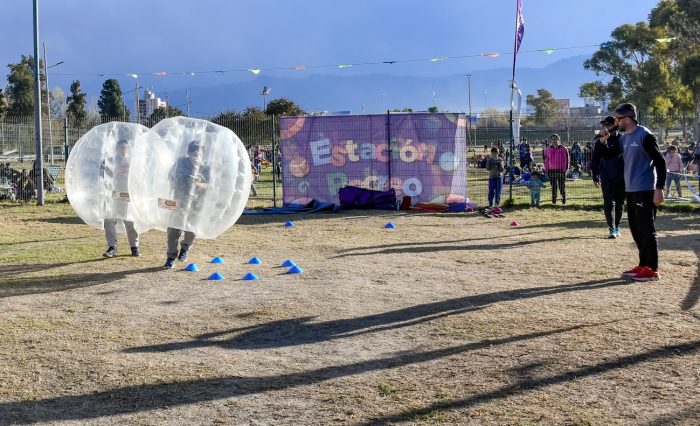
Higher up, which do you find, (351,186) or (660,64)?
(660,64)

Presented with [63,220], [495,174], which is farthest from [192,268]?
[495,174]

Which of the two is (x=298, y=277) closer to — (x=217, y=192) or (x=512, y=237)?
(x=217, y=192)

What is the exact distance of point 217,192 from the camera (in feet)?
29.2

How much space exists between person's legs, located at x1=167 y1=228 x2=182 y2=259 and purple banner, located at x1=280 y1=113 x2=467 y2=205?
962cm

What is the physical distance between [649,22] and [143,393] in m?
60.0

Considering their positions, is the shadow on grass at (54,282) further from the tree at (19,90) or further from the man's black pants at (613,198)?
the tree at (19,90)

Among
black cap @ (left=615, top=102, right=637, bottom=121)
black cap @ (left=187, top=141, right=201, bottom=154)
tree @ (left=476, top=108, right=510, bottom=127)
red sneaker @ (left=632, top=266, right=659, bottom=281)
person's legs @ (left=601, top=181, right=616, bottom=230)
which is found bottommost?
Result: red sneaker @ (left=632, top=266, right=659, bottom=281)

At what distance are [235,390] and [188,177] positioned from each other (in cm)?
418

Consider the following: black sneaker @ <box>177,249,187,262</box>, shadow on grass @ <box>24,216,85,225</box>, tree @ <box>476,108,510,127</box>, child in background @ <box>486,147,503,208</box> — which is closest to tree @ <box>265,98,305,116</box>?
tree @ <box>476,108,510,127</box>

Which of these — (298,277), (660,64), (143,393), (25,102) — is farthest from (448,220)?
(25,102)

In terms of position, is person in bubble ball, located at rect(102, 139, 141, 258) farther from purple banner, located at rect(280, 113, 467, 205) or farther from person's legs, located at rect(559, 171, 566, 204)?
person's legs, located at rect(559, 171, 566, 204)

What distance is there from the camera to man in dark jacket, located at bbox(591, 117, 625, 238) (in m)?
11.9

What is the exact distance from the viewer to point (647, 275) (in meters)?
8.73

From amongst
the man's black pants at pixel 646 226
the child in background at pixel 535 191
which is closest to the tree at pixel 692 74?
the child in background at pixel 535 191
